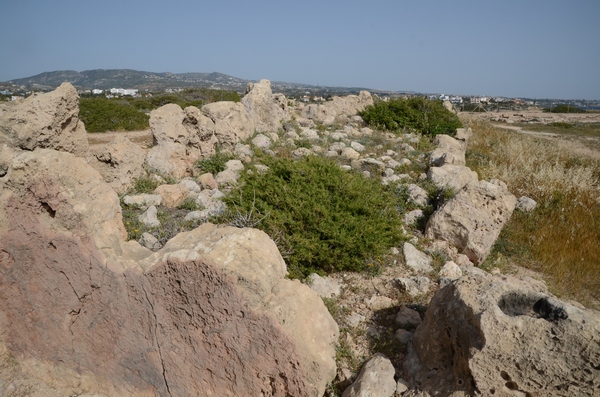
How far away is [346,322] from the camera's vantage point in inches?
142

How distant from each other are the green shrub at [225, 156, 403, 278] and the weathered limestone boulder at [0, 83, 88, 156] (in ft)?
8.35

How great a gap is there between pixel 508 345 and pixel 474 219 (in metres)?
3.06

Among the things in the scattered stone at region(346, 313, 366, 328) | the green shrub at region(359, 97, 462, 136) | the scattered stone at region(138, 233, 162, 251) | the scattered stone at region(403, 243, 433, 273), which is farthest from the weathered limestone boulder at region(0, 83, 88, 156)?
the green shrub at region(359, 97, 462, 136)

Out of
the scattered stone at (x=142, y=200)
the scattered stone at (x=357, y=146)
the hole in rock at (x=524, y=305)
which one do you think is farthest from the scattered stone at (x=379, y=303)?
the scattered stone at (x=357, y=146)

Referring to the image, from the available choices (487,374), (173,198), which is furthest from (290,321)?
(173,198)

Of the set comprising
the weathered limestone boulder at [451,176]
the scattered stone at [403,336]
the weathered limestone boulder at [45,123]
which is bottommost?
the scattered stone at [403,336]

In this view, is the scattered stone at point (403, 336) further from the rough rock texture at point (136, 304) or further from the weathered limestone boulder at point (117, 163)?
the weathered limestone boulder at point (117, 163)

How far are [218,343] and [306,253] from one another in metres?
1.59

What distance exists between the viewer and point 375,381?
9.00 ft

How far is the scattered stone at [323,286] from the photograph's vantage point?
399 cm

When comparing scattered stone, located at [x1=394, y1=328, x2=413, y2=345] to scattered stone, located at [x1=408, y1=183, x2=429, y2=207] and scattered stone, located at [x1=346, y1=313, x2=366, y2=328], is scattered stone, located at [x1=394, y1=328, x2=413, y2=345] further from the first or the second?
scattered stone, located at [x1=408, y1=183, x2=429, y2=207]

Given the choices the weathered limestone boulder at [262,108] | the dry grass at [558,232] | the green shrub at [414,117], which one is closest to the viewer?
the dry grass at [558,232]

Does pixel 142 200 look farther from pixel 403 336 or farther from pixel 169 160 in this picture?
pixel 403 336

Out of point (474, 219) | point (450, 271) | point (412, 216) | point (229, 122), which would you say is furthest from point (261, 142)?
point (450, 271)
